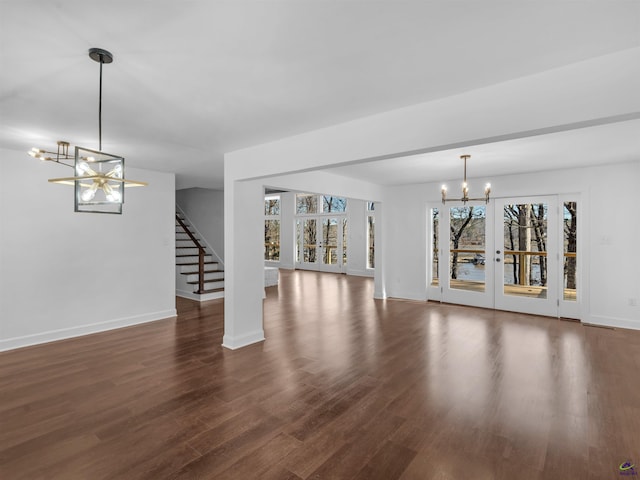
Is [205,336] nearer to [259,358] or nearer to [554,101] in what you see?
[259,358]

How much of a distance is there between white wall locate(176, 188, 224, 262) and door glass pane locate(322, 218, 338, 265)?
4.59 metres

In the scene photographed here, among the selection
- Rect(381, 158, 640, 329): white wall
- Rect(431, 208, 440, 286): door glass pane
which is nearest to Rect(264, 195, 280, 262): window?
Rect(431, 208, 440, 286): door glass pane

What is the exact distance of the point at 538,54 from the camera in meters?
1.90

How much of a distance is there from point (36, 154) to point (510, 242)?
6.97 meters

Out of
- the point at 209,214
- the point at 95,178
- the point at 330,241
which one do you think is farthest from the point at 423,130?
the point at 330,241

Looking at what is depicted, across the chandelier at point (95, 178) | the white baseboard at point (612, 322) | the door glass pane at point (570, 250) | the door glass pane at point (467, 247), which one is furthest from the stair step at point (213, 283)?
the white baseboard at point (612, 322)

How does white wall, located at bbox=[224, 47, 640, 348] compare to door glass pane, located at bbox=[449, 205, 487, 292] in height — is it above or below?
above

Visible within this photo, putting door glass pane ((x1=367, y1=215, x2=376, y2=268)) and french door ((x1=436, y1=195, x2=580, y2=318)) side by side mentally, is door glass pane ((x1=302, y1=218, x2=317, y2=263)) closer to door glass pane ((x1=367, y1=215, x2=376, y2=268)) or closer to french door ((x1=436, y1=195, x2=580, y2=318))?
door glass pane ((x1=367, y1=215, x2=376, y2=268))

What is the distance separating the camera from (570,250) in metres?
5.61

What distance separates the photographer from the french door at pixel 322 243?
474 inches

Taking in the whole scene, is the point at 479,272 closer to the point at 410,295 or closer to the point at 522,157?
the point at 410,295

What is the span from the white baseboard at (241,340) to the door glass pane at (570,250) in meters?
5.12

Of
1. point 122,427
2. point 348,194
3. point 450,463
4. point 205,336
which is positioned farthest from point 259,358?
point 348,194

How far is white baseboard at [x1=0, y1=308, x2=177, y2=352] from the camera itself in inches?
168
